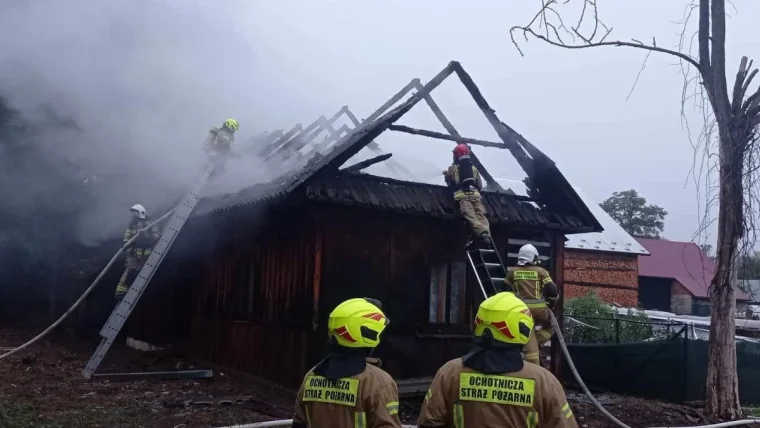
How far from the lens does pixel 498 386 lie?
9.95ft

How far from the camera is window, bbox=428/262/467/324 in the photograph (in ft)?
30.6

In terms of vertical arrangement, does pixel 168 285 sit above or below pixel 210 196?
below

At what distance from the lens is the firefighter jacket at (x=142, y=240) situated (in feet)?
32.3

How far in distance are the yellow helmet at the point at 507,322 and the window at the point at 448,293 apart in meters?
6.12

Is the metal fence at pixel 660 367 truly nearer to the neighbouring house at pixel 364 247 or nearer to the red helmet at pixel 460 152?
the neighbouring house at pixel 364 247

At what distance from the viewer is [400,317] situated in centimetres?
895

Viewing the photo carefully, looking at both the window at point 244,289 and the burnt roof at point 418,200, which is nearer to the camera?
the burnt roof at point 418,200

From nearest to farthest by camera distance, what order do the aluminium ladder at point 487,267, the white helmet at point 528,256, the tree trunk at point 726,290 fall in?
the white helmet at point 528,256, the aluminium ladder at point 487,267, the tree trunk at point 726,290

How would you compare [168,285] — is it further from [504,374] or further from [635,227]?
[635,227]

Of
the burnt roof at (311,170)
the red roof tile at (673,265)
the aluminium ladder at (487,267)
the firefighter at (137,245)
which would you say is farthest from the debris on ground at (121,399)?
the red roof tile at (673,265)

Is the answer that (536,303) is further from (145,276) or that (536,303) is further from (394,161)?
(145,276)

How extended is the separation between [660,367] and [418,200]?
541 centimetres

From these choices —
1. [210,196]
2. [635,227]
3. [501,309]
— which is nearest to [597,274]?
[210,196]

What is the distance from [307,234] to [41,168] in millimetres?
8201
